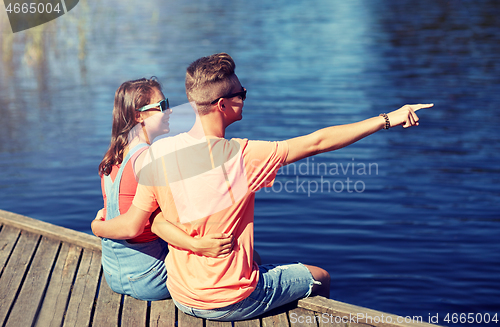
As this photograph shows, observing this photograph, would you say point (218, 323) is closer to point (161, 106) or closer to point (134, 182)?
point (134, 182)

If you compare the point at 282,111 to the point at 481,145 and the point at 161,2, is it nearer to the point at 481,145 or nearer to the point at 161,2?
the point at 481,145

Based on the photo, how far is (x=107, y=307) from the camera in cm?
354

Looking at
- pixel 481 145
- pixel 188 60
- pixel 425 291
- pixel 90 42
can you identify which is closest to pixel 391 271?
pixel 425 291

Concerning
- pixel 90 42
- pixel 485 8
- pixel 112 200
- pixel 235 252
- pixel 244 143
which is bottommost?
pixel 235 252

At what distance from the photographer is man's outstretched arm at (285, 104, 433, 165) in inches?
106

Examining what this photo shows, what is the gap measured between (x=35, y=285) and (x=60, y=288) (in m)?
0.21

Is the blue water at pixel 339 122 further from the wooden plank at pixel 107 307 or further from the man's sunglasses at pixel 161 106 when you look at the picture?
the man's sunglasses at pixel 161 106

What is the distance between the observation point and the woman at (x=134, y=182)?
10.2 feet

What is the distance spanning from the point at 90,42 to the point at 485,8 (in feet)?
62.6

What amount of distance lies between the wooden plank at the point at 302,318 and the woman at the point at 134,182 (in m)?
0.85

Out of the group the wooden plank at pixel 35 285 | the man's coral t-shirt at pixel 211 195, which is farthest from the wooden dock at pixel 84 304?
the man's coral t-shirt at pixel 211 195

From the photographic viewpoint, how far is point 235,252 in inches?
114

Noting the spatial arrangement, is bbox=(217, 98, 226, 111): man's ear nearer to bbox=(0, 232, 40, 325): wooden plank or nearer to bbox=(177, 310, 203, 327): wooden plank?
bbox=(177, 310, 203, 327): wooden plank

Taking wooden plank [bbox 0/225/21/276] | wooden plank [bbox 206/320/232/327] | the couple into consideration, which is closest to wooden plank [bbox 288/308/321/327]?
the couple
